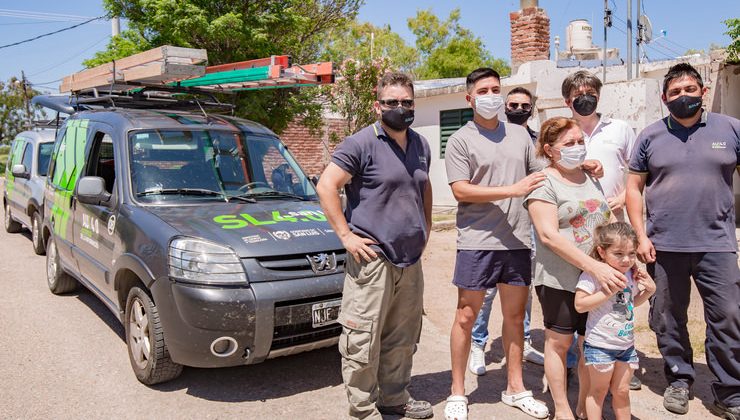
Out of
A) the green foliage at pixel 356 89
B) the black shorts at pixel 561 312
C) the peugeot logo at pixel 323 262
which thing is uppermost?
the green foliage at pixel 356 89

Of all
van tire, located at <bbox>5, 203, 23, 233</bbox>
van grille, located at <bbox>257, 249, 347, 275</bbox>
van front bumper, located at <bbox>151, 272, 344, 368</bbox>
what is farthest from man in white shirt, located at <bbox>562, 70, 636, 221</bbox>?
van tire, located at <bbox>5, 203, 23, 233</bbox>

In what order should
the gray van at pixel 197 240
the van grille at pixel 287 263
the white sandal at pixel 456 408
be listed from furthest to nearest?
the van grille at pixel 287 263 → the gray van at pixel 197 240 → the white sandal at pixel 456 408

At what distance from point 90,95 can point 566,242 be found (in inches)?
239

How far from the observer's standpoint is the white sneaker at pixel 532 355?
471 cm

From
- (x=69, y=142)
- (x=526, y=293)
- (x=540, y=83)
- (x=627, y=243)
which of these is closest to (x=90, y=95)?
(x=69, y=142)

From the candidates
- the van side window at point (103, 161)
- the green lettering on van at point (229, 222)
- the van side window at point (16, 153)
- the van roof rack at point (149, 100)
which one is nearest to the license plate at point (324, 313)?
the green lettering on van at point (229, 222)

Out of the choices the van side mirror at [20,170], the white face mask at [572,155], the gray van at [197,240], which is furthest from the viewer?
the van side mirror at [20,170]

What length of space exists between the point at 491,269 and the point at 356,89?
1003cm

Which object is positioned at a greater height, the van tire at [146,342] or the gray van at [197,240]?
the gray van at [197,240]

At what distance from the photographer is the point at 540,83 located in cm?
1252

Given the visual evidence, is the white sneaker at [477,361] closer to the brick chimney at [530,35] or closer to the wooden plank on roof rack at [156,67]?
the wooden plank on roof rack at [156,67]

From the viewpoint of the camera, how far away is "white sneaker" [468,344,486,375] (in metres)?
4.52

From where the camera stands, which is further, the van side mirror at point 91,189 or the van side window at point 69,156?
the van side window at point 69,156

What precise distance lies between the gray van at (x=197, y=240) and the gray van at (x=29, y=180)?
11.3 feet
